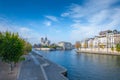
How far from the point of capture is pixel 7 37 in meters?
30.6

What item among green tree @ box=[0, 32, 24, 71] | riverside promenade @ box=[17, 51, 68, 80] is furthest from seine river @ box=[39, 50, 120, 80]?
green tree @ box=[0, 32, 24, 71]

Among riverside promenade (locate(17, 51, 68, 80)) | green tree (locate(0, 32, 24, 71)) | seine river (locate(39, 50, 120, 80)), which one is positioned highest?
green tree (locate(0, 32, 24, 71))

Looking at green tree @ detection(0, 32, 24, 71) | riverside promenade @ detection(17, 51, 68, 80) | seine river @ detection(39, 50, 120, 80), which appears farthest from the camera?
seine river @ detection(39, 50, 120, 80)

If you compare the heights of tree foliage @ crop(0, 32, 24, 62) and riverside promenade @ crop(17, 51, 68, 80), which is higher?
tree foliage @ crop(0, 32, 24, 62)

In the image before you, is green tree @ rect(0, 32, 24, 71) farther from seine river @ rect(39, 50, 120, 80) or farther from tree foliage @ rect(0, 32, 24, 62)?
seine river @ rect(39, 50, 120, 80)

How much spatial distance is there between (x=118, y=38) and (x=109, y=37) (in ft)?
28.4

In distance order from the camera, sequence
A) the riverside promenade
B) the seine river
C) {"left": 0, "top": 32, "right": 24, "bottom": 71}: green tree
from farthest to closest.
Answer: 1. the seine river
2. {"left": 0, "top": 32, "right": 24, "bottom": 71}: green tree
3. the riverside promenade

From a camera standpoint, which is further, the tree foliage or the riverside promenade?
the tree foliage

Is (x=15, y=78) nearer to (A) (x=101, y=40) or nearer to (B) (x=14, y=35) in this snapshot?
(B) (x=14, y=35)

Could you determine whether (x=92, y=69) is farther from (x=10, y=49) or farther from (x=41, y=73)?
(x=10, y=49)

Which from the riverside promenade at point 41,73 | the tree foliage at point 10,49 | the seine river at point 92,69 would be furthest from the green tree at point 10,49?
the seine river at point 92,69

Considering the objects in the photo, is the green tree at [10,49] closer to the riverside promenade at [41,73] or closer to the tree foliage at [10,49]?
the tree foliage at [10,49]

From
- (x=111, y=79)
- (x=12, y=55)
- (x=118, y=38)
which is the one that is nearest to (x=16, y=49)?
(x=12, y=55)

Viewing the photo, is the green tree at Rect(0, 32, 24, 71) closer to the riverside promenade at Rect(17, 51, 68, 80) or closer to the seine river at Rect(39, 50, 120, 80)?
the riverside promenade at Rect(17, 51, 68, 80)
